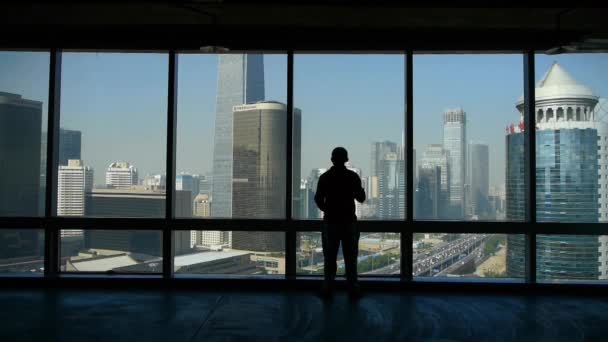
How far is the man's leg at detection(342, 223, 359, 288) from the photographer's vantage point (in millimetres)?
4402

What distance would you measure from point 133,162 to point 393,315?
3411 mm

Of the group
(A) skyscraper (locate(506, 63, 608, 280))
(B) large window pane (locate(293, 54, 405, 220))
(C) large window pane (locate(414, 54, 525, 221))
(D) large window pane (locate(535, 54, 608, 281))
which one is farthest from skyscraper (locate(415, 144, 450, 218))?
(D) large window pane (locate(535, 54, 608, 281))

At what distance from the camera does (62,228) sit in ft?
16.3

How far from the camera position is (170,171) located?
5004 millimetres

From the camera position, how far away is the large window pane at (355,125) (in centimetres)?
499

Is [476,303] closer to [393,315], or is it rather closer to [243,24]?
[393,315]

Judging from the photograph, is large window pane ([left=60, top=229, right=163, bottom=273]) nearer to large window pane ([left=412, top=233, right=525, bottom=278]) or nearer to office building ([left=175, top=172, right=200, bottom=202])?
office building ([left=175, top=172, right=200, bottom=202])

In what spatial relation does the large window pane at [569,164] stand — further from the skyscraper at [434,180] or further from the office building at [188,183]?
the office building at [188,183]

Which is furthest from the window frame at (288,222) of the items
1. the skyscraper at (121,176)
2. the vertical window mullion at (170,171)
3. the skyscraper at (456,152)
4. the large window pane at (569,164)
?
the skyscraper at (121,176)

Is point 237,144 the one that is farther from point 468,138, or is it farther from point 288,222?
point 468,138

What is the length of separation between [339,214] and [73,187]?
10.5ft

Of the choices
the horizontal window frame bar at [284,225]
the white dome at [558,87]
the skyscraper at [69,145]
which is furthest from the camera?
the skyscraper at [69,145]

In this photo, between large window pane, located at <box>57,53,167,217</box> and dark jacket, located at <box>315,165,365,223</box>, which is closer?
dark jacket, located at <box>315,165,365,223</box>

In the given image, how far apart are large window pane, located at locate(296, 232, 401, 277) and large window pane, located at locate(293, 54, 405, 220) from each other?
24cm
